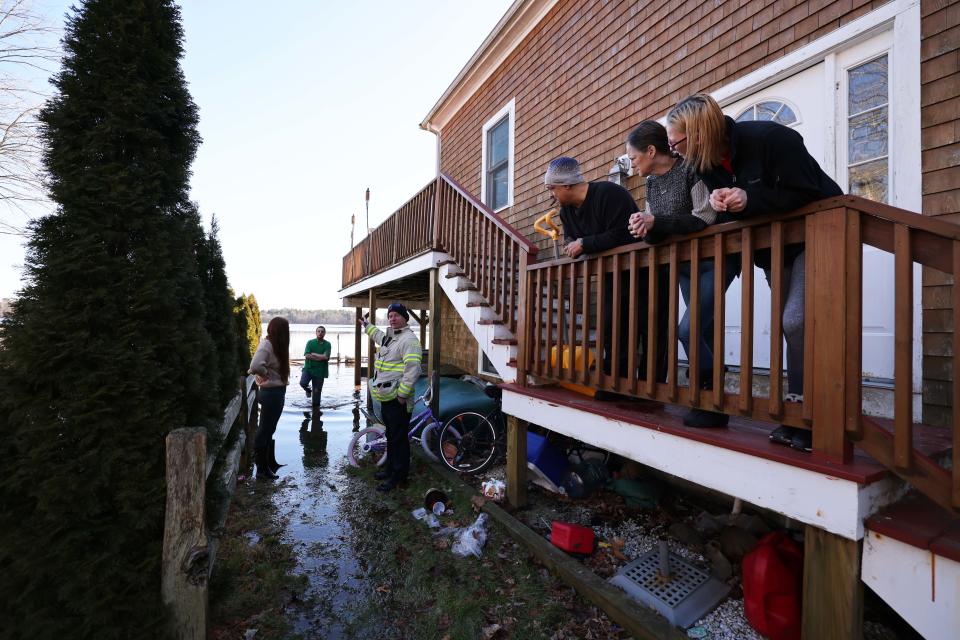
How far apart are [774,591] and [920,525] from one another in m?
0.81

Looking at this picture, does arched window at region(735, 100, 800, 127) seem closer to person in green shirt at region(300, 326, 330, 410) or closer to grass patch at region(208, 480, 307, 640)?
grass patch at region(208, 480, 307, 640)

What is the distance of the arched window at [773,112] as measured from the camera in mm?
3635

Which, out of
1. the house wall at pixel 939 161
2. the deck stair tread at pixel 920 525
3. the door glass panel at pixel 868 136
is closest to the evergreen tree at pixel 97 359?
the deck stair tread at pixel 920 525

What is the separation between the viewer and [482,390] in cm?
611

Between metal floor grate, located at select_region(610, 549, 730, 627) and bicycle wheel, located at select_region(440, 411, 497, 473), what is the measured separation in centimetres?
253

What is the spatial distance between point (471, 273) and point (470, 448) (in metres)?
2.02

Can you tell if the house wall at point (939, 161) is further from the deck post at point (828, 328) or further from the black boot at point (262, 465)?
the black boot at point (262, 465)

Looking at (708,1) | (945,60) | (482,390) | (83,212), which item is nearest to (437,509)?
(482,390)

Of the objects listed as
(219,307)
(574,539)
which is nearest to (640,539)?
(574,539)

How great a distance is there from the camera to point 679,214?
253 centimetres

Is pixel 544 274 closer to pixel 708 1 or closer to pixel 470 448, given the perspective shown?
pixel 470 448

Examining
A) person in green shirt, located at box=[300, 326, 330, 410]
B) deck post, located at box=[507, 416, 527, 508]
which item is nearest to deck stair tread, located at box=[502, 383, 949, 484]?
deck post, located at box=[507, 416, 527, 508]

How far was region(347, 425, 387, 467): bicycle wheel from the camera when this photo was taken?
18.6ft

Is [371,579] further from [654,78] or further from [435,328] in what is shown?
[654,78]
